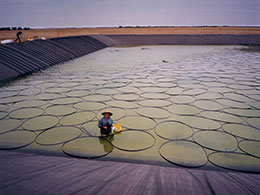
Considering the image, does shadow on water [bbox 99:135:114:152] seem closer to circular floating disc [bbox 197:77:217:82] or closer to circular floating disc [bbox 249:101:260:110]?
circular floating disc [bbox 249:101:260:110]

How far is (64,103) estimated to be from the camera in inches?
150

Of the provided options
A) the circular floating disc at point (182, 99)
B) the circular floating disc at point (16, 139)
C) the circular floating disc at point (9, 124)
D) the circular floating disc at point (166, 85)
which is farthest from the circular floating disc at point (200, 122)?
the circular floating disc at point (9, 124)

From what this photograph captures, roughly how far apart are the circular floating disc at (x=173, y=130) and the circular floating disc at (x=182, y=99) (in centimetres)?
93

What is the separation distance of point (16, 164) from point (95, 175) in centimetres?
82

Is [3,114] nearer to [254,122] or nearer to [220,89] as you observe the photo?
[254,122]

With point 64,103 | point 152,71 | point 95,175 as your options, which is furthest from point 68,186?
point 152,71

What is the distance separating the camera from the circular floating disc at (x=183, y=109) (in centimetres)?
332

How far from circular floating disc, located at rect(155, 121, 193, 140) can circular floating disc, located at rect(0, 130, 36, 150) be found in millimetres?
1830

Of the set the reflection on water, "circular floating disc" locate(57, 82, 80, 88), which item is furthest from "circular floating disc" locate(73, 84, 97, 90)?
"circular floating disc" locate(57, 82, 80, 88)

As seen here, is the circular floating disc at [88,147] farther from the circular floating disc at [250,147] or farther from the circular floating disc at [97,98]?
the circular floating disc at [250,147]

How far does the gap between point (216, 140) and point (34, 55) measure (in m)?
7.34

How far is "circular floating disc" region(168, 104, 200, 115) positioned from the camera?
131 inches

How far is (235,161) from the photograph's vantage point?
2.09 meters

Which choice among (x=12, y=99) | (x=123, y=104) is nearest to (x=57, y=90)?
(x=12, y=99)
